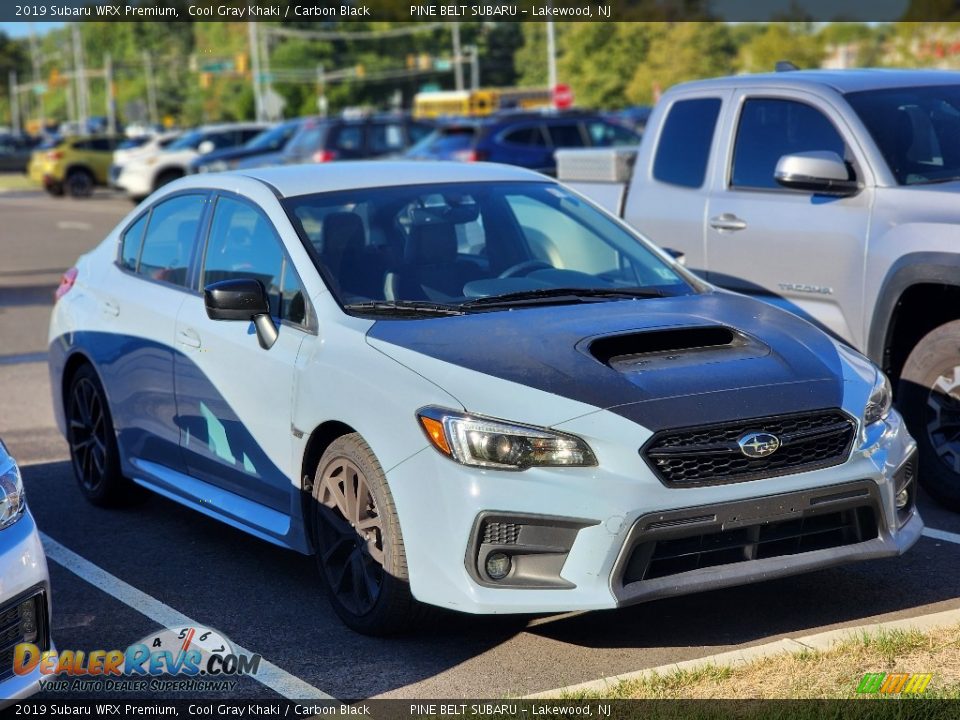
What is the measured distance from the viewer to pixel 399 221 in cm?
600

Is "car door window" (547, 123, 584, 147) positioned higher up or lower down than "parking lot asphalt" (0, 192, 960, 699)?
higher up

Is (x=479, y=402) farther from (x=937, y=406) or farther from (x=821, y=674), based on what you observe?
(x=937, y=406)

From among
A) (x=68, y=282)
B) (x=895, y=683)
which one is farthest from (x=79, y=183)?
(x=895, y=683)

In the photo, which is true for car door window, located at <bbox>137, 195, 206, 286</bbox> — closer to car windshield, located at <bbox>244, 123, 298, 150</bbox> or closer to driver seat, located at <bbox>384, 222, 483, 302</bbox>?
driver seat, located at <bbox>384, 222, 483, 302</bbox>

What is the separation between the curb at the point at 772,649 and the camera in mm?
4363

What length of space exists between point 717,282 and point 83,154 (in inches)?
1531

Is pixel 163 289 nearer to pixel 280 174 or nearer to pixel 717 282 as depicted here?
pixel 280 174

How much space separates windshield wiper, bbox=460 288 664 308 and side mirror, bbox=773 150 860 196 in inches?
55.1

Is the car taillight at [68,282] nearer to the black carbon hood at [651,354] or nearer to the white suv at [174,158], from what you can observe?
the black carbon hood at [651,354]

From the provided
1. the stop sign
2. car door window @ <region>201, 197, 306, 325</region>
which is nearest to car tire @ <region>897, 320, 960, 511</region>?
car door window @ <region>201, 197, 306, 325</region>

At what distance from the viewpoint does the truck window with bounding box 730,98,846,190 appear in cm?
736

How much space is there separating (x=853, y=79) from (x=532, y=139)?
1876 centimetres

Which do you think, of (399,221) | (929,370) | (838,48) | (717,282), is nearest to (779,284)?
(717,282)

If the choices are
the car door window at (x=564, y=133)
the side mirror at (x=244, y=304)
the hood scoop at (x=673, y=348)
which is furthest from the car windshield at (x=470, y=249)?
the car door window at (x=564, y=133)
